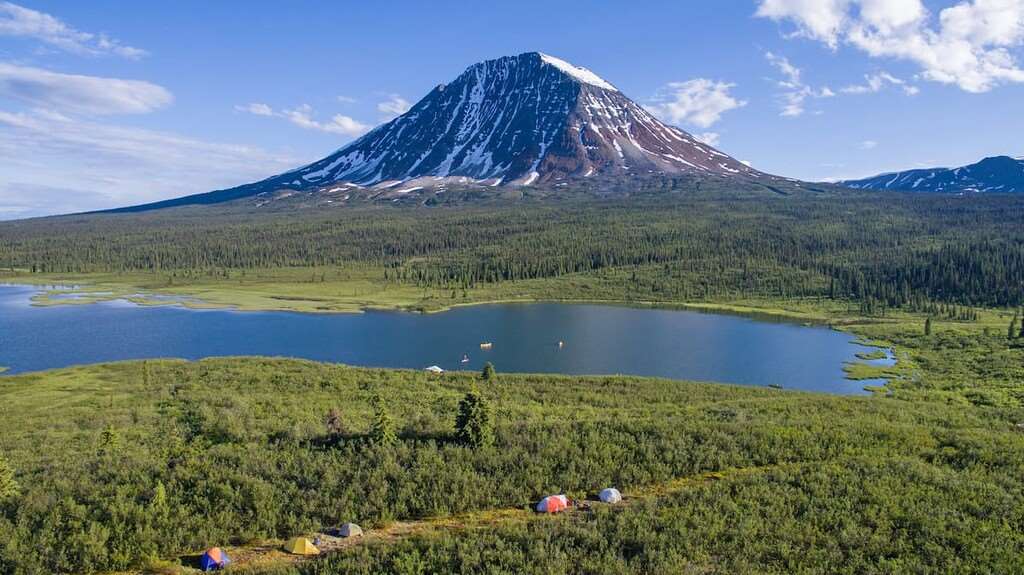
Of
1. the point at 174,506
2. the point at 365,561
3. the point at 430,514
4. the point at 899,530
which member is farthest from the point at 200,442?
the point at 899,530

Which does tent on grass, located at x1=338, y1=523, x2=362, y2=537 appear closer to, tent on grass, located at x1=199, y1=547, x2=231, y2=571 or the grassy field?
tent on grass, located at x1=199, y1=547, x2=231, y2=571

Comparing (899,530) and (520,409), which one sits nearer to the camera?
(899,530)

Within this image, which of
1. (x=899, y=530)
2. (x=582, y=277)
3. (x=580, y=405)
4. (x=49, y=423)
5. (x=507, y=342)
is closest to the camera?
(x=899, y=530)

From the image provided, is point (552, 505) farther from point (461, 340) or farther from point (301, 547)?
point (461, 340)

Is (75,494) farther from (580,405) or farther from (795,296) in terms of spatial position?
(795,296)

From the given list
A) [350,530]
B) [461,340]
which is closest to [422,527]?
[350,530]

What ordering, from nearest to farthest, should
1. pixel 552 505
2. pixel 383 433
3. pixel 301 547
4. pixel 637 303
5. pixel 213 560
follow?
pixel 213 560 < pixel 301 547 < pixel 552 505 < pixel 383 433 < pixel 637 303

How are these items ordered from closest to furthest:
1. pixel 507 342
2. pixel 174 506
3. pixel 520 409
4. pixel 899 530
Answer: pixel 899 530
pixel 174 506
pixel 520 409
pixel 507 342

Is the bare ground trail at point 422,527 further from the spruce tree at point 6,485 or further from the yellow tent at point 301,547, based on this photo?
the spruce tree at point 6,485
